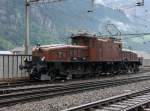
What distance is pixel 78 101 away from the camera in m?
15.5

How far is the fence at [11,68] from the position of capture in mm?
27969

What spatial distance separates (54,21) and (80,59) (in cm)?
14601

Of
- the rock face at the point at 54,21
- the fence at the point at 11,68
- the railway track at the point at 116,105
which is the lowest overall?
the railway track at the point at 116,105

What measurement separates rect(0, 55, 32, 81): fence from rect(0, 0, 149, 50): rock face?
100 m

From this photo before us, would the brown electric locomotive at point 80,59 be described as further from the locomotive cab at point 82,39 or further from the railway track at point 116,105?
the railway track at point 116,105

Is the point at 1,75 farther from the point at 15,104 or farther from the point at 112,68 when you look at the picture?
the point at 15,104

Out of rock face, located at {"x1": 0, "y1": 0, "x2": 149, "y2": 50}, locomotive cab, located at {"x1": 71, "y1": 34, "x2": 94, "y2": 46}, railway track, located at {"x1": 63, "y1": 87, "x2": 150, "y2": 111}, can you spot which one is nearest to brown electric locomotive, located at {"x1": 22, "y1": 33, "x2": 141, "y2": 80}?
locomotive cab, located at {"x1": 71, "y1": 34, "x2": 94, "y2": 46}

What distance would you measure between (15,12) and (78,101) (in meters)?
145

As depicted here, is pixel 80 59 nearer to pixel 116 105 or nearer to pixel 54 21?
pixel 116 105

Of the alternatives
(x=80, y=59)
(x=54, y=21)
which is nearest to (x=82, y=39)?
(x=80, y=59)

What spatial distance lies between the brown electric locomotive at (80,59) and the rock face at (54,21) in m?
95.9

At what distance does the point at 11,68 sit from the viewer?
94.1 feet

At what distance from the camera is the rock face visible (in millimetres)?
144000

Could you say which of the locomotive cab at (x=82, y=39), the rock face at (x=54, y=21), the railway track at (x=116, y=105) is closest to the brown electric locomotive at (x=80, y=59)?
the locomotive cab at (x=82, y=39)
